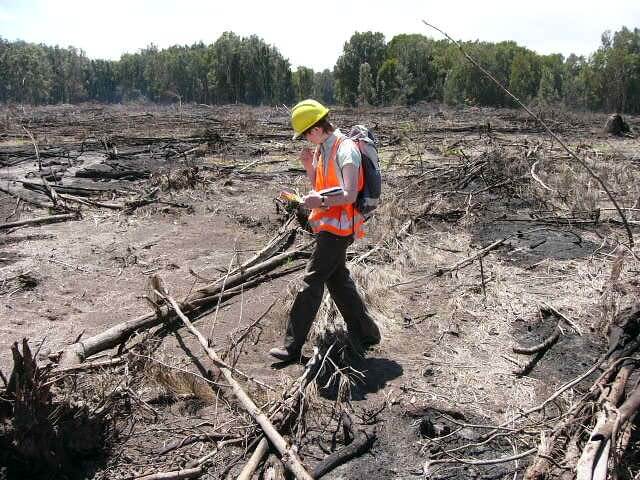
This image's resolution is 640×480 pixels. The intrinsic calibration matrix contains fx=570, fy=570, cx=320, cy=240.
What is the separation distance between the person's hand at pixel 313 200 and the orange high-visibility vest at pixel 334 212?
0.47 feet

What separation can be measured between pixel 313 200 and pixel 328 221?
24 cm

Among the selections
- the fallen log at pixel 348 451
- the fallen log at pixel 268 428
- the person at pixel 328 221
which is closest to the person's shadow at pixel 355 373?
the person at pixel 328 221

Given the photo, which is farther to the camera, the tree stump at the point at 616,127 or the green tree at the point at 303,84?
the green tree at the point at 303,84

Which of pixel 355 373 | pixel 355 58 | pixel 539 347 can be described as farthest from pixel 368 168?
pixel 355 58

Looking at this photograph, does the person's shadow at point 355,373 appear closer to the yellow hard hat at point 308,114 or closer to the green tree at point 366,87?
the yellow hard hat at point 308,114

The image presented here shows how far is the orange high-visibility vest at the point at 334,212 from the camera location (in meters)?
3.75

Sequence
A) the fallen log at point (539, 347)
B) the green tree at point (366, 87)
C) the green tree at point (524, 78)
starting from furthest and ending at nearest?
the green tree at point (366, 87) → the green tree at point (524, 78) → the fallen log at point (539, 347)

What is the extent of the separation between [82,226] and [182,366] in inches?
188

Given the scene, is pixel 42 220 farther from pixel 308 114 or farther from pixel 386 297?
pixel 308 114

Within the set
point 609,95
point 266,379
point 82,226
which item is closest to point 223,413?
point 266,379

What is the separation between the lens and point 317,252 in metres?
3.93

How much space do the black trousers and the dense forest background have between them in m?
27.7

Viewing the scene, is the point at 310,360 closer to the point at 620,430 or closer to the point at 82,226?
the point at 620,430

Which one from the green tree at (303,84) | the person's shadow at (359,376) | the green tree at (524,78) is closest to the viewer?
the person's shadow at (359,376)
